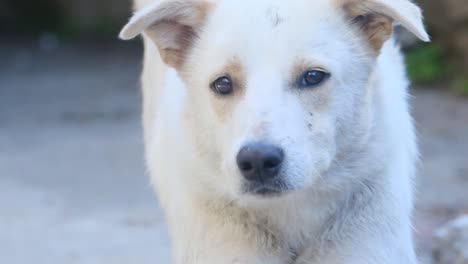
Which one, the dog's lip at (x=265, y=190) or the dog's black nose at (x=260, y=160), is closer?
the dog's black nose at (x=260, y=160)

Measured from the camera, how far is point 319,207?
12.6ft

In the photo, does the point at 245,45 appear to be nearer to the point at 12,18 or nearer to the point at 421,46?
the point at 421,46

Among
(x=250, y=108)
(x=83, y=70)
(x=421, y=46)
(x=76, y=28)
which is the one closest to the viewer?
(x=250, y=108)

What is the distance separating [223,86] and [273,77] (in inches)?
8.7

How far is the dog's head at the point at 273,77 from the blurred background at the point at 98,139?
5.72ft

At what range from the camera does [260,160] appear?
333 cm

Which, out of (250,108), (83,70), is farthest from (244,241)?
(83,70)

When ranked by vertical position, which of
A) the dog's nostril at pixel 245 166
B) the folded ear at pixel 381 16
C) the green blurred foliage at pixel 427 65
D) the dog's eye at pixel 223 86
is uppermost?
the folded ear at pixel 381 16

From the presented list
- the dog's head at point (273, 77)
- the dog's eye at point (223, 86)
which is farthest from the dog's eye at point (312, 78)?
the dog's eye at point (223, 86)

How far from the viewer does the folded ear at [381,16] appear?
3.58 metres

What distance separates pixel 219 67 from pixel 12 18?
1123 centimetres

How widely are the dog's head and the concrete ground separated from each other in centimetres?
220

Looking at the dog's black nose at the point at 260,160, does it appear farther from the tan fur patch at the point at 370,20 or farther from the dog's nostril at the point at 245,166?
the tan fur patch at the point at 370,20

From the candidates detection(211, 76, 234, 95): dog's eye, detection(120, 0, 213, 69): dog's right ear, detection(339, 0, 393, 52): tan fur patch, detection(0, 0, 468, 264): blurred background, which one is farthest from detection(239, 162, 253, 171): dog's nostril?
detection(0, 0, 468, 264): blurred background
